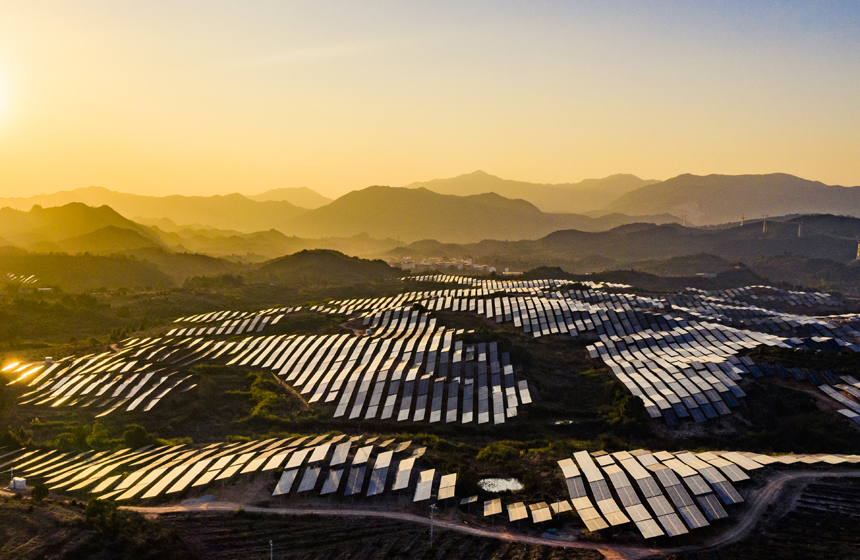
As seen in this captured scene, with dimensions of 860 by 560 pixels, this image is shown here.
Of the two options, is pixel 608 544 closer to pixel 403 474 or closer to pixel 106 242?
pixel 403 474

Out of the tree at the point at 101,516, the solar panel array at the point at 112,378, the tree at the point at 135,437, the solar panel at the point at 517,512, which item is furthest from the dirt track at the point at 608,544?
the solar panel array at the point at 112,378

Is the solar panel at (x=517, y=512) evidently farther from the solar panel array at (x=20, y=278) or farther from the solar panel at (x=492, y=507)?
the solar panel array at (x=20, y=278)

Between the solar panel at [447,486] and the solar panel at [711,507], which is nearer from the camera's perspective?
the solar panel at [711,507]

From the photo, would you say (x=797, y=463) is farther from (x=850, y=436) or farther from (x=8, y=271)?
(x=8, y=271)

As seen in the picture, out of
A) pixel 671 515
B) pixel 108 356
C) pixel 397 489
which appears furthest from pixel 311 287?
pixel 671 515

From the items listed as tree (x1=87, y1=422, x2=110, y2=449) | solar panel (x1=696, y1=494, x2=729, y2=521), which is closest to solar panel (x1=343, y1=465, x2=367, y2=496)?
solar panel (x1=696, y1=494, x2=729, y2=521)

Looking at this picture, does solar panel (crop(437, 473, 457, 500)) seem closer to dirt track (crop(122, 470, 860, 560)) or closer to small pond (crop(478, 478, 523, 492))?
dirt track (crop(122, 470, 860, 560))

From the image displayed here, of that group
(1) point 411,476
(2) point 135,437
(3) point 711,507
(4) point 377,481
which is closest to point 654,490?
(3) point 711,507

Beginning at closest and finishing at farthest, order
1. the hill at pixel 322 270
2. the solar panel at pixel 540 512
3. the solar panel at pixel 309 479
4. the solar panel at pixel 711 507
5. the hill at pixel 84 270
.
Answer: the solar panel at pixel 711 507 → the solar panel at pixel 540 512 → the solar panel at pixel 309 479 → the hill at pixel 84 270 → the hill at pixel 322 270
